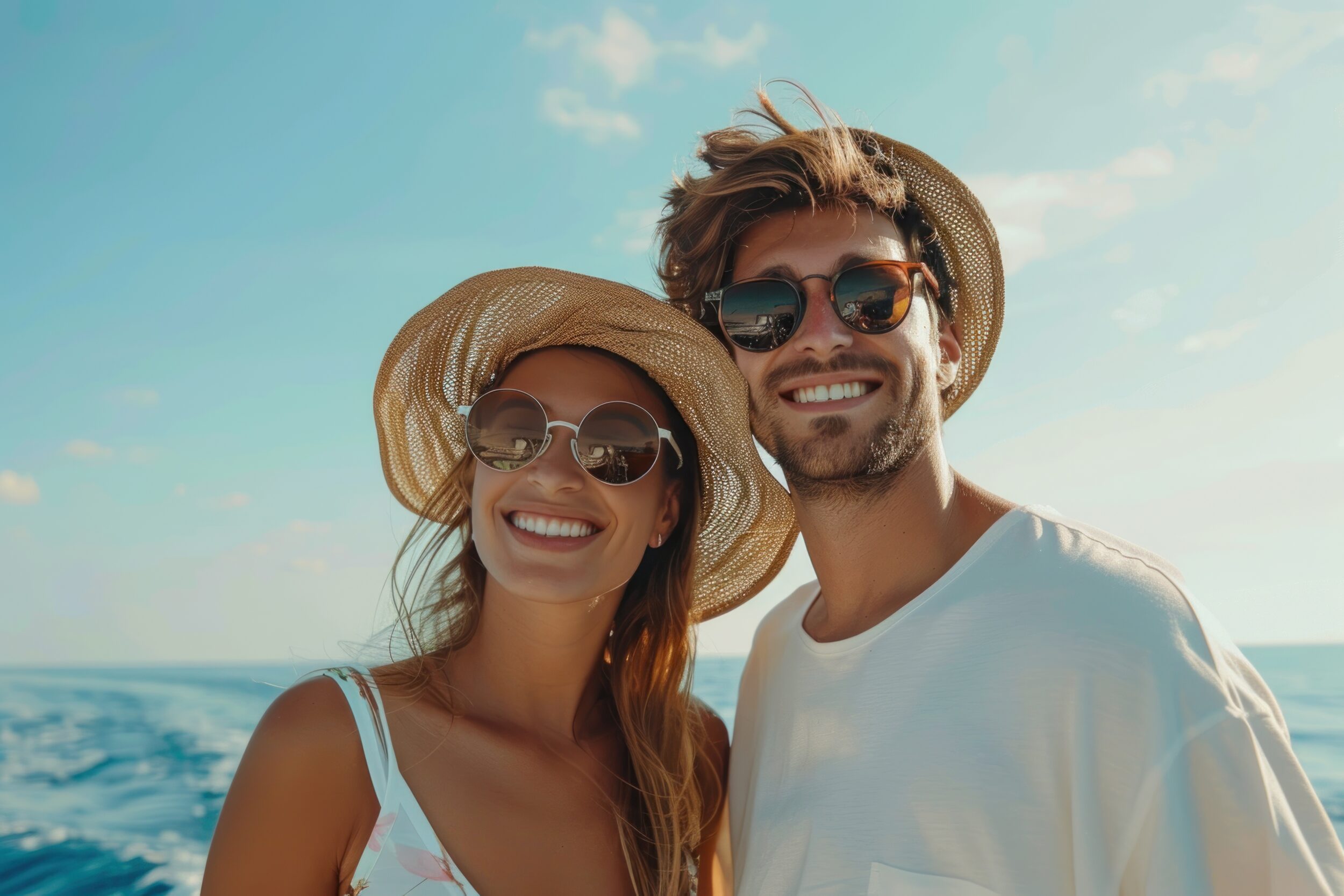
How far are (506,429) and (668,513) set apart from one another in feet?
2.67

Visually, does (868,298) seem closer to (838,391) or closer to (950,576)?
(838,391)

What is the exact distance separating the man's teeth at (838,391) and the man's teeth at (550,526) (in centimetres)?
94

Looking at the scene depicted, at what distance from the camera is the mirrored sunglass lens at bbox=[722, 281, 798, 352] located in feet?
10.0

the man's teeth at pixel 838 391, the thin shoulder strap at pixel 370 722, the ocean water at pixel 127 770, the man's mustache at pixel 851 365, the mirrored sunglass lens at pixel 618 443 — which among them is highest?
the man's mustache at pixel 851 365

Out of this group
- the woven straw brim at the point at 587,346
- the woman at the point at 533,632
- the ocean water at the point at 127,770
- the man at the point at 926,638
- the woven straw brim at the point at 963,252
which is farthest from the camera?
the ocean water at the point at 127,770

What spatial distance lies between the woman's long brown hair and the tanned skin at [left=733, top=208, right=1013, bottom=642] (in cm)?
61

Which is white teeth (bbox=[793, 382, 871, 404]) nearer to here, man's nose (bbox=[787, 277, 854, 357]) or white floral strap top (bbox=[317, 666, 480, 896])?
man's nose (bbox=[787, 277, 854, 357])

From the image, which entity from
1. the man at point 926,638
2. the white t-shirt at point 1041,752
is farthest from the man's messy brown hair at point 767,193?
the white t-shirt at point 1041,752

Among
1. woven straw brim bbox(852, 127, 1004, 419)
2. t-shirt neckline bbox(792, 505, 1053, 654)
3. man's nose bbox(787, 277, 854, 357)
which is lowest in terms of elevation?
t-shirt neckline bbox(792, 505, 1053, 654)

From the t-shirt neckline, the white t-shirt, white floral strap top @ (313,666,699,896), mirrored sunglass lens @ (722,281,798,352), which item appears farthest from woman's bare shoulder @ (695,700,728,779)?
mirrored sunglass lens @ (722,281,798,352)

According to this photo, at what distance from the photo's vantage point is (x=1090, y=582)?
224cm

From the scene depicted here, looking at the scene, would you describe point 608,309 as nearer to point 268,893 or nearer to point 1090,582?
point 1090,582

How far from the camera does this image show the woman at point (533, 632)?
2.39m

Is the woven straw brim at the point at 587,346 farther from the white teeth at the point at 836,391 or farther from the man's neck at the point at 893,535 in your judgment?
the man's neck at the point at 893,535
